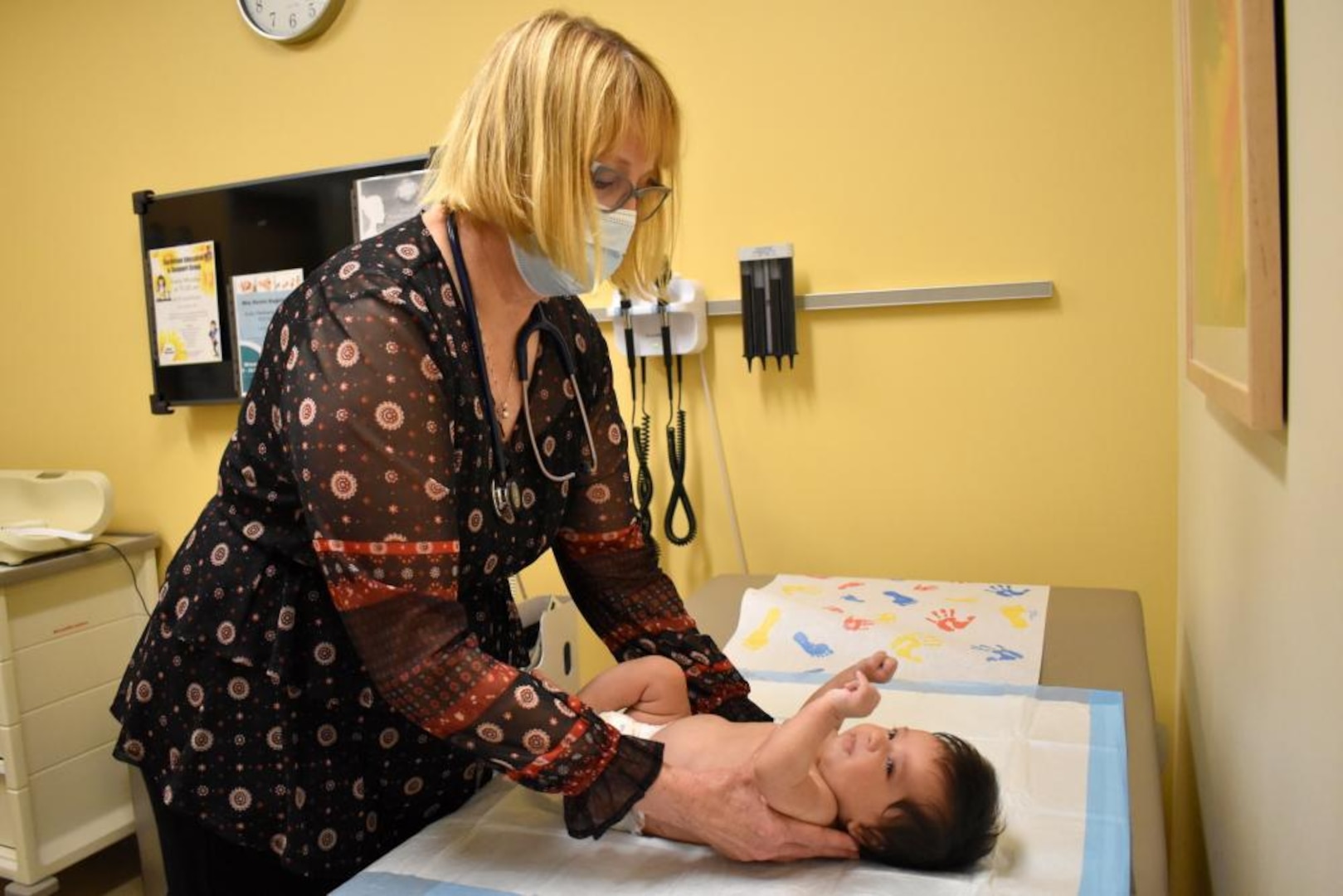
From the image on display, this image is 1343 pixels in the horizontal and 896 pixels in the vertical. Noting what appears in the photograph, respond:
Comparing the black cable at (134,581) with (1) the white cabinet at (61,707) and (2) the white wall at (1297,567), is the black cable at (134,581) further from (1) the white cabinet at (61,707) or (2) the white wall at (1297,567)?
(2) the white wall at (1297,567)

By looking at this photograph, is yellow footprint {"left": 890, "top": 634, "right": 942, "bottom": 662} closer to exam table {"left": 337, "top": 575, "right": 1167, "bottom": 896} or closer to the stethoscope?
exam table {"left": 337, "top": 575, "right": 1167, "bottom": 896}

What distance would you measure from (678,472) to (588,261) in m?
1.23

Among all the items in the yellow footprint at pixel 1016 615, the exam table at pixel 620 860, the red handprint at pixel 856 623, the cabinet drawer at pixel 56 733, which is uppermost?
the yellow footprint at pixel 1016 615

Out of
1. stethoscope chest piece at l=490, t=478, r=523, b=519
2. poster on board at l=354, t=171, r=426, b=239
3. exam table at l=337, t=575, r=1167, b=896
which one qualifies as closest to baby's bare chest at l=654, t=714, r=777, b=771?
exam table at l=337, t=575, r=1167, b=896

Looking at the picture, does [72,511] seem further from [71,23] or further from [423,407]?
[423,407]

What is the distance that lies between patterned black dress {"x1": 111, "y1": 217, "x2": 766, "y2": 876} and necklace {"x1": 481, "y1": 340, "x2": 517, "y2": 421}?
32 millimetres

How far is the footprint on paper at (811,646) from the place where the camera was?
174cm

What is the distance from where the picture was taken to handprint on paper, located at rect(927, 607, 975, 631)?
5.84ft

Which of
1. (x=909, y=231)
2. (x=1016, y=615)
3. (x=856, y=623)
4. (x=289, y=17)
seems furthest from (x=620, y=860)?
(x=289, y=17)

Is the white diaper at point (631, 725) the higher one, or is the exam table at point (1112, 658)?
the white diaper at point (631, 725)

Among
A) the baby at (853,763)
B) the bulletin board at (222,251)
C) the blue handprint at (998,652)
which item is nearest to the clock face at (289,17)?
the bulletin board at (222,251)

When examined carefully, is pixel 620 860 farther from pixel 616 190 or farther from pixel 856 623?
pixel 856 623

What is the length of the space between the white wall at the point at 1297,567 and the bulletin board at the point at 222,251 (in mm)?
2008

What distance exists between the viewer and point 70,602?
8.38 ft
